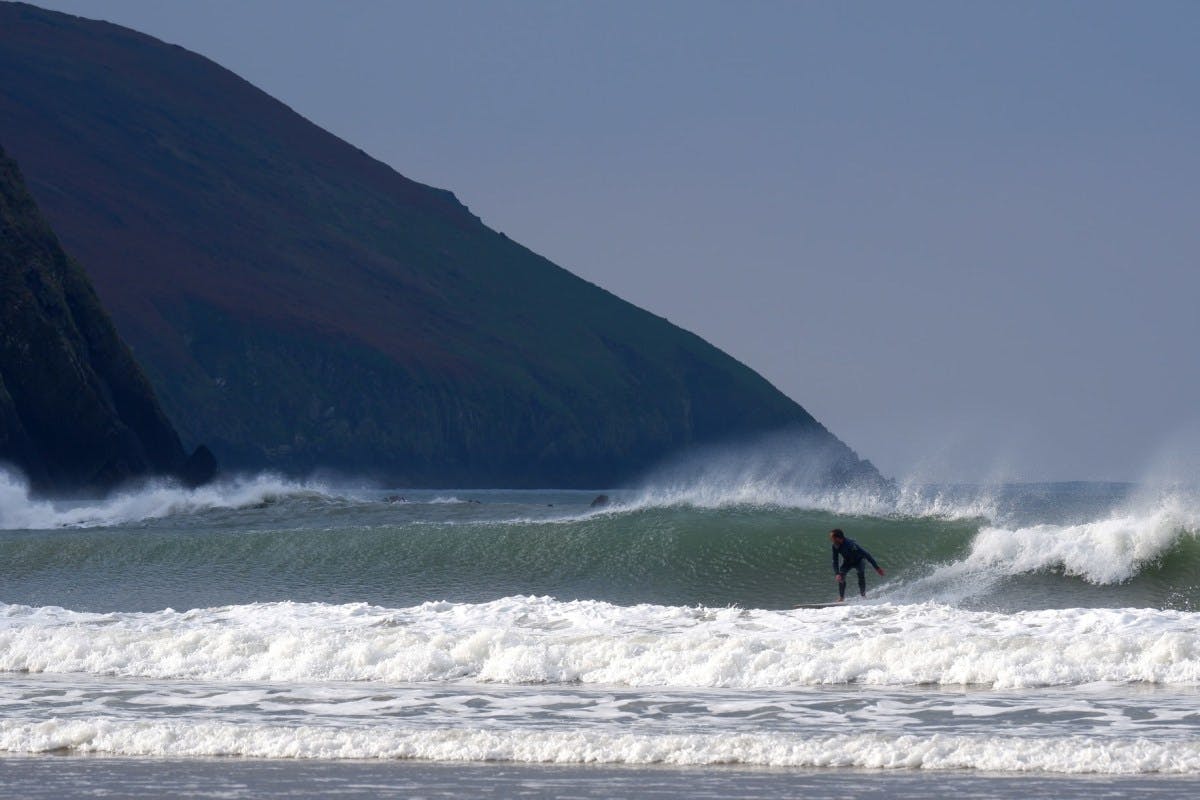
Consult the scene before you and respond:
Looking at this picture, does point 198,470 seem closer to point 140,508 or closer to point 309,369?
point 140,508

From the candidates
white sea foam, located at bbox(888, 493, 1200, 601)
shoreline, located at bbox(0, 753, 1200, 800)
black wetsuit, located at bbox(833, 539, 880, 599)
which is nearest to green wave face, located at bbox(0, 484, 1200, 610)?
white sea foam, located at bbox(888, 493, 1200, 601)

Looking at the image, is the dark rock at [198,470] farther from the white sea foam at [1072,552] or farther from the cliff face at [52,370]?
the white sea foam at [1072,552]

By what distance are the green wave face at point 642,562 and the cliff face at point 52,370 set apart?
44.7 metres

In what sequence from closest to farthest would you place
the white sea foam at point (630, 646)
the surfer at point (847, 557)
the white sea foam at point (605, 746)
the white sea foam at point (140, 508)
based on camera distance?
the white sea foam at point (605, 746) < the white sea foam at point (630, 646) < the surfer at point (847, 557) < the white sea foam at point (140, 508)

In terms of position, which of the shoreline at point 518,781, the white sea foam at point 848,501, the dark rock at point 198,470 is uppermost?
the dark rock at point 198,470

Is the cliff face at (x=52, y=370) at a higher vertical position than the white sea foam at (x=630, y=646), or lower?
higher

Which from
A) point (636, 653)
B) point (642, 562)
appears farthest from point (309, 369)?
point (636, 653)

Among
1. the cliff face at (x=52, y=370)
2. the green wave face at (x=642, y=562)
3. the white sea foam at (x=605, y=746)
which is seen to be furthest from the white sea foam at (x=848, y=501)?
the cliff face at (x=52, y=370)

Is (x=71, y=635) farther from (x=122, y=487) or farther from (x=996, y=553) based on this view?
(x=122, y=487)

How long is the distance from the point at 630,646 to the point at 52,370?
205 ft

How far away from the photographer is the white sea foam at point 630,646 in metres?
15.1

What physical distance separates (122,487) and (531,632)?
2395 inches

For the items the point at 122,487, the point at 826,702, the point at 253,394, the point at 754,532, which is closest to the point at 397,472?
the point at 253,394

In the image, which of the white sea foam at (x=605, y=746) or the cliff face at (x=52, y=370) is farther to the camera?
the cliff face at (x=52, y=370)
